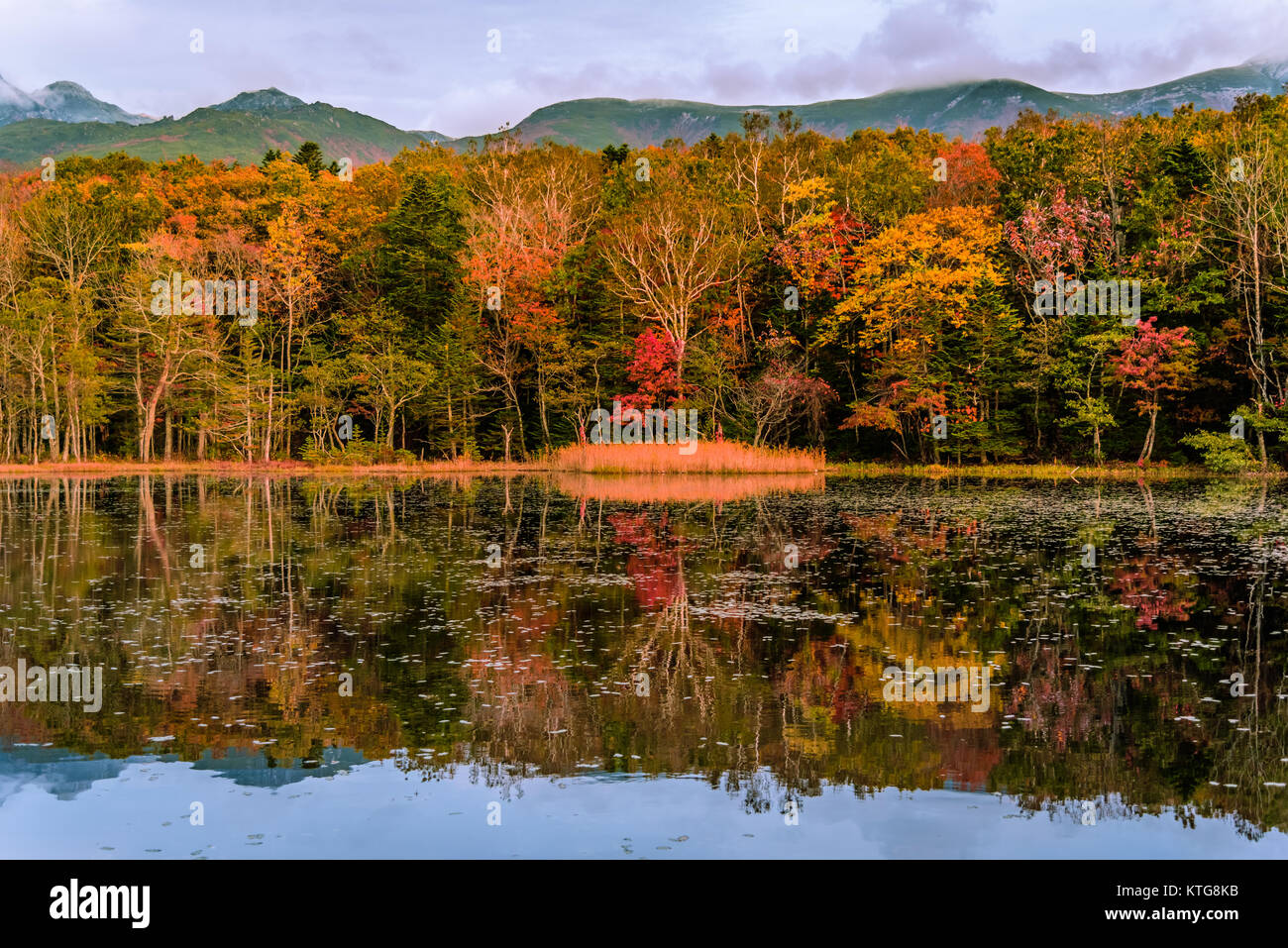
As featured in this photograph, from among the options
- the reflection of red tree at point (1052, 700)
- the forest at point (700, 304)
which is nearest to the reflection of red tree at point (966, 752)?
the reflection of red tree at point (1052, 700)

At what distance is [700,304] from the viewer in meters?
55.7

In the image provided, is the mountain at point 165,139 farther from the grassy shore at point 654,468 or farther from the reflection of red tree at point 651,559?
the reflection of red tree at point 651,559

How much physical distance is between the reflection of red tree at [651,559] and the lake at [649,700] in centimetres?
19

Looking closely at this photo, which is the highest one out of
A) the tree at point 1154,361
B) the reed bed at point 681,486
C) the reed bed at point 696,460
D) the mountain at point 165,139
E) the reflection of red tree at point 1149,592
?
the mountain at point 165,139

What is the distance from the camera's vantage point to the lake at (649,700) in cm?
780

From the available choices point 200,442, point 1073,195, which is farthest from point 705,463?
point 200,442

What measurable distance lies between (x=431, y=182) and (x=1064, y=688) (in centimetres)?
5259

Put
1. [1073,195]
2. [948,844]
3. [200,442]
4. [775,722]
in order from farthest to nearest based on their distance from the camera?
[200,442]
[1073,195]
[775,722]
[948,844]

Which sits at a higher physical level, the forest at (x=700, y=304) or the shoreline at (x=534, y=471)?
the forest at (x=700, y=304)

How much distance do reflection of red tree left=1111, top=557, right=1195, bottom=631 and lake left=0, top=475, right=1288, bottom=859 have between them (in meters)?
0.08

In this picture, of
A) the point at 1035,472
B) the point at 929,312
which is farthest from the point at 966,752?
the point at 929,312

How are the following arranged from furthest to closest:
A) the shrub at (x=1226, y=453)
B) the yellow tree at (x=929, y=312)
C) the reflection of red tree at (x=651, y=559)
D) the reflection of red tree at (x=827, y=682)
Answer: the yellow tree at (x=929, y=312) → the shrub at (x=1226, y=453) → the reflection of red tree at (x=651, y=559) → the reflection of red tree at (x=827, y=682)
